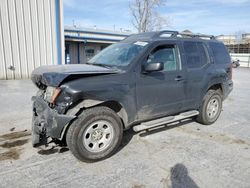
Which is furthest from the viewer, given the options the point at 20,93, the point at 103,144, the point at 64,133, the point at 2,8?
the point at 2,8

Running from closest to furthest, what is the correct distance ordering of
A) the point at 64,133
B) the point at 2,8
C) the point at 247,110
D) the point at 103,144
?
1. the point at 64,133
2. the point at 103,144
3. the point at 247,110
4. the point at 2,8

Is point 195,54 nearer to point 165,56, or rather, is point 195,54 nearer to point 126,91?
point 165,56

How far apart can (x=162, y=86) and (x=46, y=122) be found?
7.03 feet

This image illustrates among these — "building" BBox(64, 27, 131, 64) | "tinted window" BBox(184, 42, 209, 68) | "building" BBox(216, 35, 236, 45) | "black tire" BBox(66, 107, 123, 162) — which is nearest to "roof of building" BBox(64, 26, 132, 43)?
"building" BBox(64, 27, 131, 64)

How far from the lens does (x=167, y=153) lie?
12.9ft

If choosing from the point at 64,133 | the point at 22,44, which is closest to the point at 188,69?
the point at 64,133

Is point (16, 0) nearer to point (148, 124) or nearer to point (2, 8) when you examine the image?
point (2, 8)

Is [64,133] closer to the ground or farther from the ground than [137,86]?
closer to the ground

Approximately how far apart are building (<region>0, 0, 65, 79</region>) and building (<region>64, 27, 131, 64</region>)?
6.12m

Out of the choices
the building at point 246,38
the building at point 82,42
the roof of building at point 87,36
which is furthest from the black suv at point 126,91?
the building at point 246,38

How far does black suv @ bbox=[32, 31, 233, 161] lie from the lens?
3.31m

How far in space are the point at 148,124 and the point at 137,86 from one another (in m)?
0.79

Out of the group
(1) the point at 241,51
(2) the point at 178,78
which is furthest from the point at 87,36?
(1) the point at 241,51

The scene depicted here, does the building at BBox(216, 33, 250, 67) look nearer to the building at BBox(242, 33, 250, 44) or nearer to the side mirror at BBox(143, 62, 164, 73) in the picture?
the building at BBox(242, 33, 250, 44)
